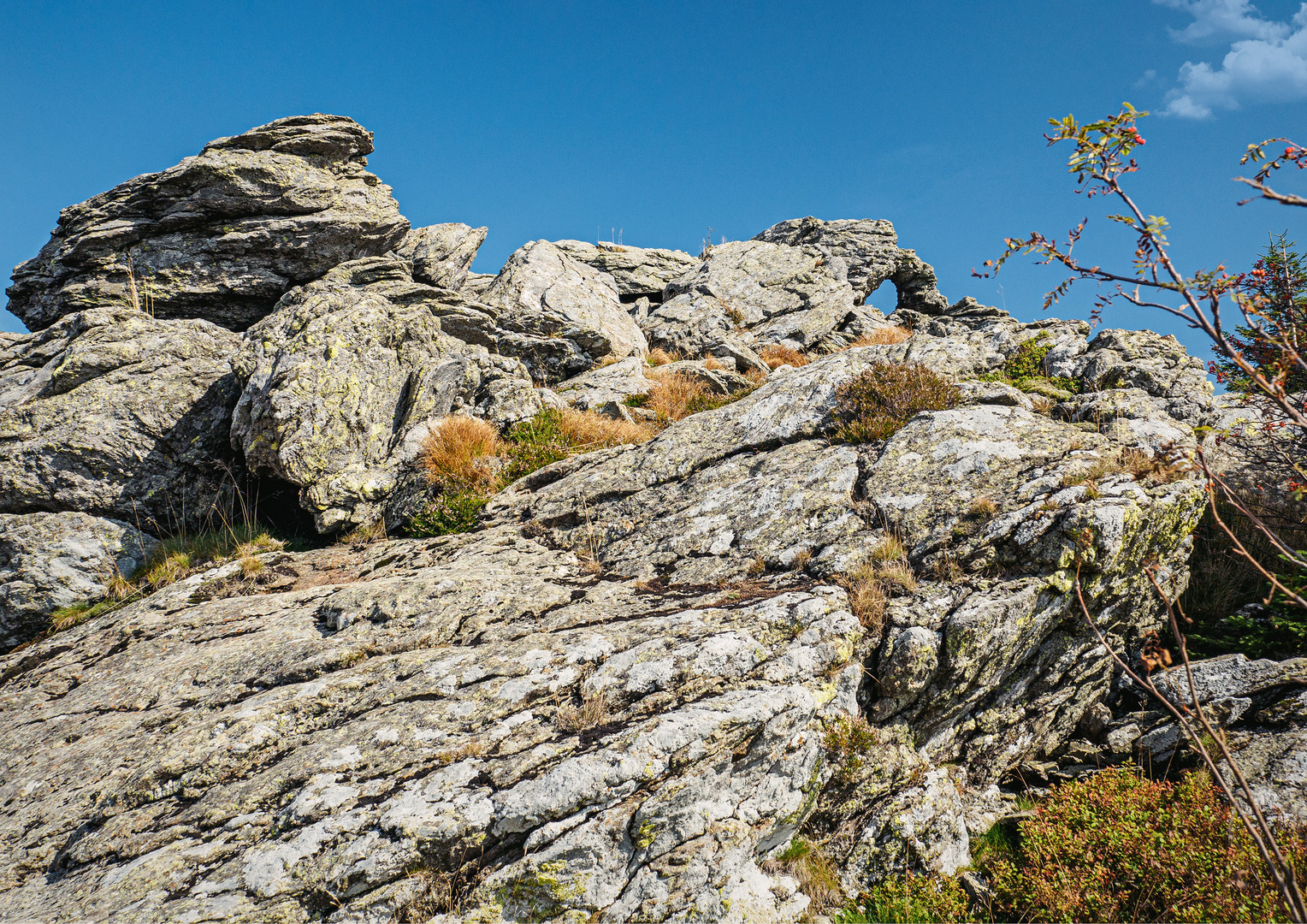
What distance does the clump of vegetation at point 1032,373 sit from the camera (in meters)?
15.1

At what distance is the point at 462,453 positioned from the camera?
13.9 m

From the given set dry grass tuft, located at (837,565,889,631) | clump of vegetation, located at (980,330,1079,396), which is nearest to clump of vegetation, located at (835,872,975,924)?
dry grass tuft, located at (837,565,889,631)

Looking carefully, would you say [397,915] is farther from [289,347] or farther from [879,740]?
[289,347]

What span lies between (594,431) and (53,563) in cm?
1073

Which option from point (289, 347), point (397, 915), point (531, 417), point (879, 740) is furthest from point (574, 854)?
point (289, 347)

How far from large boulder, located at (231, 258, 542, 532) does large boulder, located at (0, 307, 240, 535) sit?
1.22m

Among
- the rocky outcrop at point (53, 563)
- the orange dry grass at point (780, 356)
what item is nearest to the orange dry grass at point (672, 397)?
the orange dry grass at point (780, 356)

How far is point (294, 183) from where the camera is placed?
19781mm

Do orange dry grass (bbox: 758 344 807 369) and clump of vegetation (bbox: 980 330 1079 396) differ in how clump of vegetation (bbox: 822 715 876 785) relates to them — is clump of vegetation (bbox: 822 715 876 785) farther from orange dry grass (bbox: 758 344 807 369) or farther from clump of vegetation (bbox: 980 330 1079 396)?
orange dry grass (bbox: 758 344 807 369)

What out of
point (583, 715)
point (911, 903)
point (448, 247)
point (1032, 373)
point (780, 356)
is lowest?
point (911, 903)

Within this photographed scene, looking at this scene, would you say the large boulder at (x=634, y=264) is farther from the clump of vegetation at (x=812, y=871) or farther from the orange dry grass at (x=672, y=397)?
the clump of vegetation at (x=812, y=871)

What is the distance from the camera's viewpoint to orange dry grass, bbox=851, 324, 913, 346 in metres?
23.7

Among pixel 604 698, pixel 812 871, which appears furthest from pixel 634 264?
pixel 812 871

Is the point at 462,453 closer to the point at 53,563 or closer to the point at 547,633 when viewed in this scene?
the point at 547,633
